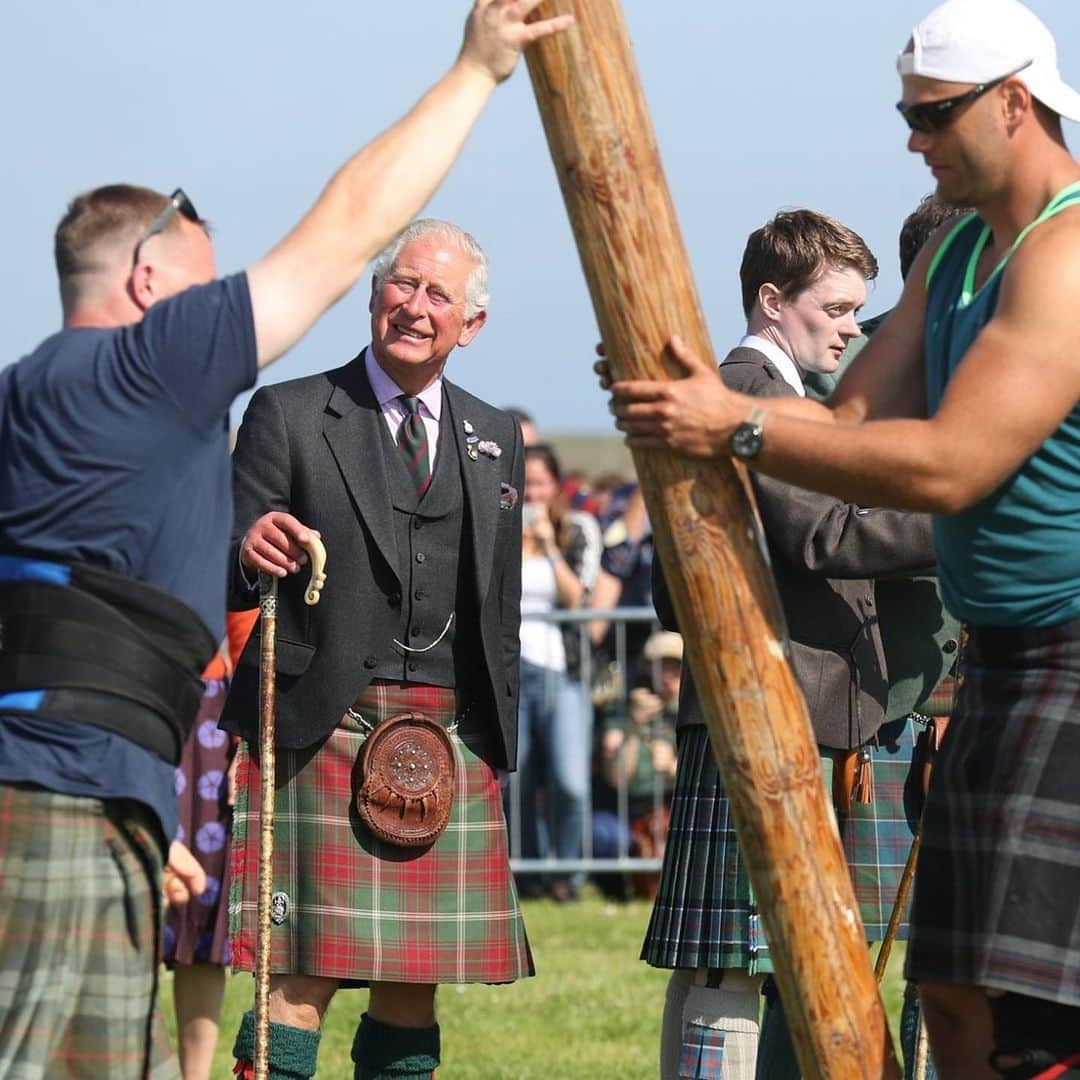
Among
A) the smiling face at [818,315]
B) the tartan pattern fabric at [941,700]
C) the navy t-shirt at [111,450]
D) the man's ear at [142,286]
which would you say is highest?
the smiling face at [818,315]

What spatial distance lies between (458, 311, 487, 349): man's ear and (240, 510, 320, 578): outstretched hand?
0.69 metres

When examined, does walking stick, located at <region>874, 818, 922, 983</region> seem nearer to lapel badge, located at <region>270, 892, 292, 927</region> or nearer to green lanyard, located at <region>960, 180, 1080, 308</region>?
lapel badge, located at <region>270, 892, 292, 927</region>

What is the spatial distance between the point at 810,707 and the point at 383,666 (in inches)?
38.0

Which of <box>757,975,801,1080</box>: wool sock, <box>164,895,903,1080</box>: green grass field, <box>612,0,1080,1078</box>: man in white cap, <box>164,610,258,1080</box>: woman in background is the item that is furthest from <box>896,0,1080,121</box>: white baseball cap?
<box>164,895,903,1080</box>: green grass field

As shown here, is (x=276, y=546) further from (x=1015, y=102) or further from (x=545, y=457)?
(x=545, y=457)

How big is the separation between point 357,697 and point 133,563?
1.68m

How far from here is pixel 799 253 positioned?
488cm

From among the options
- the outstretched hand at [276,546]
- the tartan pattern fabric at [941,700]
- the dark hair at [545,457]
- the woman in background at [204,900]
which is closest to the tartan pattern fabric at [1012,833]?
the tartan pattern fabric at [941,700]

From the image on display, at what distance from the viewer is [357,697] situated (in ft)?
16.2

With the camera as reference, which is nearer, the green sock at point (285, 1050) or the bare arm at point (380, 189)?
the bare arm at point (380, 189)

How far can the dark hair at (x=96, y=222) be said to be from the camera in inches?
133

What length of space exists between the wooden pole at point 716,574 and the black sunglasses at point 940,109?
0.42 meters

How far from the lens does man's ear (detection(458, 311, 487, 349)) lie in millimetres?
5219

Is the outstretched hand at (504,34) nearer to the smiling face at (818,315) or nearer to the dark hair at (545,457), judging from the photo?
the smiling face at (818,315)
